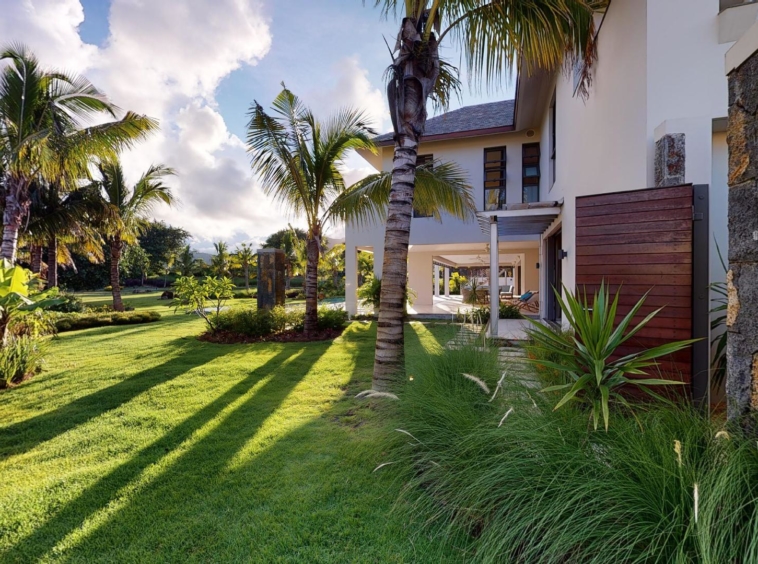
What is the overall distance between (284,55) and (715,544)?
11.0 metres

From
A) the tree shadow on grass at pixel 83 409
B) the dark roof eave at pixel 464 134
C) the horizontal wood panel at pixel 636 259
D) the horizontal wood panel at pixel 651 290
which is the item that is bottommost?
the tree shadow on grass at pixel 83 409

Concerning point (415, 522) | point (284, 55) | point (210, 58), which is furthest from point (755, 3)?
point (210, 58)

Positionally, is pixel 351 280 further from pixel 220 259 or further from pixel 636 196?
pixel 220 259

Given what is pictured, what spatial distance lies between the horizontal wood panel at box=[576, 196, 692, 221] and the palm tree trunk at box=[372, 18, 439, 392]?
2447 mm

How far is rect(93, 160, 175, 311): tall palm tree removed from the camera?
15430mm

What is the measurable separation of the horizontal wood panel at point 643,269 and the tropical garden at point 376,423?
1.72 feet

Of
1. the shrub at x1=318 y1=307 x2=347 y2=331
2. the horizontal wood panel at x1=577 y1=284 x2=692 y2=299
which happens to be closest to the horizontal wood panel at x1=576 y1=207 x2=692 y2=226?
the horizontal wood panel at x1=577 y1=284 x2=692 y2=299

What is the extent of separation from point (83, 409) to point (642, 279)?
306 inches

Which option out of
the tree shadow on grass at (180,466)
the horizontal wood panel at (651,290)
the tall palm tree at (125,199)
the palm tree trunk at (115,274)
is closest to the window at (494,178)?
the horizontal wood panel at (651,290)

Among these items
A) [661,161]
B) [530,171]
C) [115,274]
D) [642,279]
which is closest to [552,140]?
[530,171]

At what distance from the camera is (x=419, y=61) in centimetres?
491

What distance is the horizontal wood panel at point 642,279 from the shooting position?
12.4 ft

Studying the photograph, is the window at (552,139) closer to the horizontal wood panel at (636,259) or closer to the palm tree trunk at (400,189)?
the horizontal wood panel at (636,259)

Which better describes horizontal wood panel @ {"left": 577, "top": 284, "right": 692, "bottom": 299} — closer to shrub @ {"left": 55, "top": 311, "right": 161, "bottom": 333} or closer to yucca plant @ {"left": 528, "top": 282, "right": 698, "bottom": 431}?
yucca plant @ {"left": 528, "top": 282, "right": 698, "bottom": 431}
